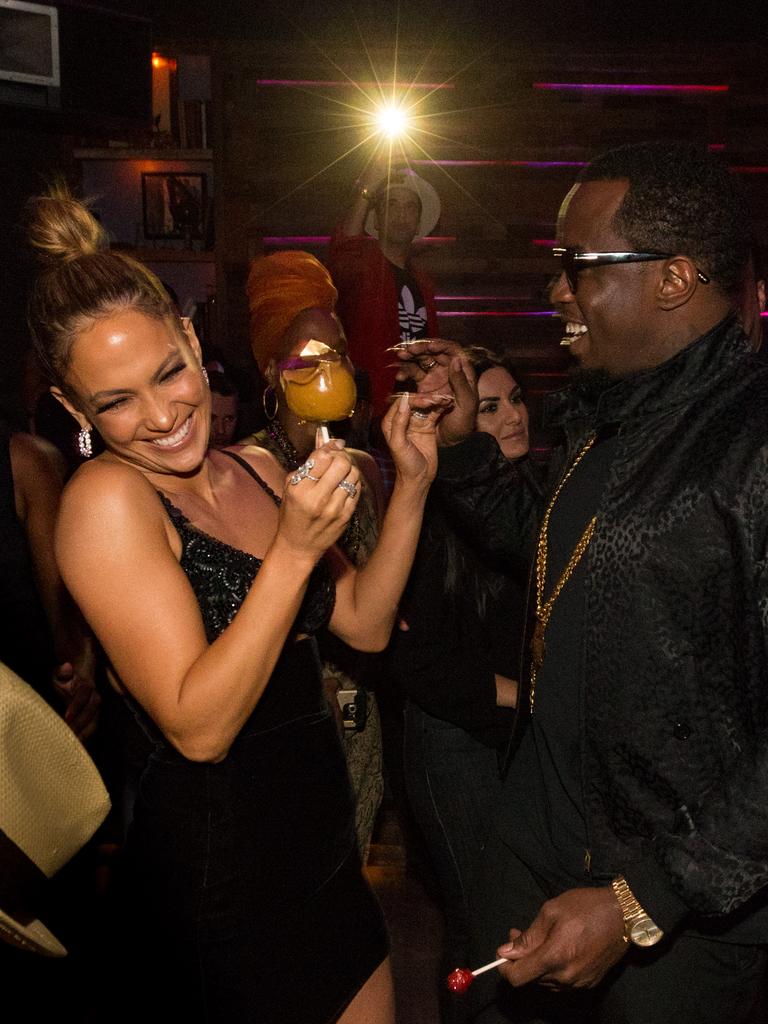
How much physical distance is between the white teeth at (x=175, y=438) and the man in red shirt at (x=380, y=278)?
3006 millimetres

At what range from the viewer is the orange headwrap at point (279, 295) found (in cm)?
300

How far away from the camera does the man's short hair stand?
68.0 inches

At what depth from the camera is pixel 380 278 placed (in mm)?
5207

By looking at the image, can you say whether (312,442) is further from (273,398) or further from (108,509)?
(108,509)

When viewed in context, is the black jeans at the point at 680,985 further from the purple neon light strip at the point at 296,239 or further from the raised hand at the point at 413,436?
the purple neon light strip at the point at 296,239

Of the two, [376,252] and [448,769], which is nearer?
[448,769]

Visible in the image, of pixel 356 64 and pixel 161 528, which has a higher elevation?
pixel 356 64

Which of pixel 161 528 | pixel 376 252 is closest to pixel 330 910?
pixel 161 528

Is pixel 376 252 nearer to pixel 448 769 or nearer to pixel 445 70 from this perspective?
pixel 445 70

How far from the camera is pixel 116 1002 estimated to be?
1794 mm

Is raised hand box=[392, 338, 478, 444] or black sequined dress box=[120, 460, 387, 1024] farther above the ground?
raised hand box=[392, 338, 478, 444]

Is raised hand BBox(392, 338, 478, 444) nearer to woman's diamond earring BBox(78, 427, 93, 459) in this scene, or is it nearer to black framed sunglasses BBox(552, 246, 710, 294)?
black framed sunglasses BBox(552, 246, 710, 294)

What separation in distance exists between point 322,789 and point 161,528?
22.1 inches

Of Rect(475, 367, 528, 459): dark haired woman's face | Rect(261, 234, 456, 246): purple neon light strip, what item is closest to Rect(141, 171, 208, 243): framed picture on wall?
Rect(261, 234, 456, 246): purple neon light strip
